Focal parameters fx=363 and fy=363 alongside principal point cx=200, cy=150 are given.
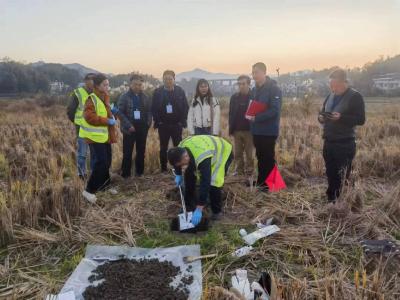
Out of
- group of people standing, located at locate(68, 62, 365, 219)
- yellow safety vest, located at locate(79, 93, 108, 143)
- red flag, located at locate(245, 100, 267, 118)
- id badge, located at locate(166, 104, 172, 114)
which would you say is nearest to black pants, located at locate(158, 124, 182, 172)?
group of people standing, located at locate(68, 62, 365, 219)

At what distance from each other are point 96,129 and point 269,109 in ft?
7.46

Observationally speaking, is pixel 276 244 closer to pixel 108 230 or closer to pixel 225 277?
pixel 225 277

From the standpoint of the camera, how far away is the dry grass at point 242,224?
9.34ft

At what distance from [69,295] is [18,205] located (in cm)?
162

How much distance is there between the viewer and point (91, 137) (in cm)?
475

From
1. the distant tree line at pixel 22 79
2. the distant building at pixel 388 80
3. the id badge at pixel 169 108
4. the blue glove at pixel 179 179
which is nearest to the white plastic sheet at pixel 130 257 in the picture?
the blue glove at pixel 179 179

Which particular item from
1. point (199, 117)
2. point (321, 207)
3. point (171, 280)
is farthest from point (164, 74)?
point (171, 280)

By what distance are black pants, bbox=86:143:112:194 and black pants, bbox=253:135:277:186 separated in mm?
2035

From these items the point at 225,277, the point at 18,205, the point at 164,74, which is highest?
the point at 164,74

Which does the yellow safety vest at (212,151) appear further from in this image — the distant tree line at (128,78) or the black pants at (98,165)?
the distant tree line at (128,78)

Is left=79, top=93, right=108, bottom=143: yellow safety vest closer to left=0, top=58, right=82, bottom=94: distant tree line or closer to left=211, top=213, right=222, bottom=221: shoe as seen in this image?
left=211, top=213, right=222, bottom=221: shoe

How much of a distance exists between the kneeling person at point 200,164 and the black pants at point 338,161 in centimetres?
120

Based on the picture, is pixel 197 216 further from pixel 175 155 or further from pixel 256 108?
pixel 256 108

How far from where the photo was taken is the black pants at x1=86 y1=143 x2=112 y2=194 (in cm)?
482
